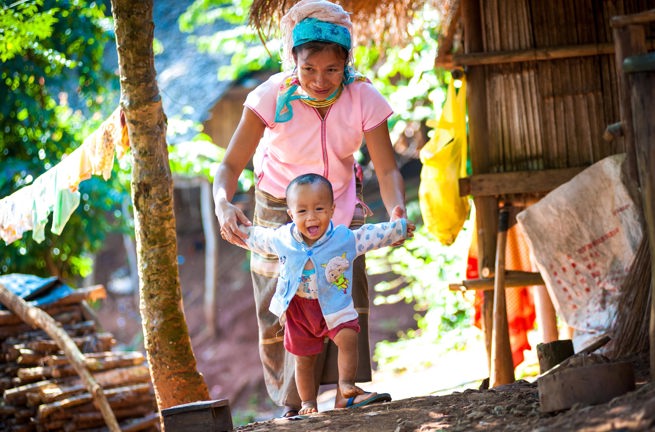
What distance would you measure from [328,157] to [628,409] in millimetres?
1989

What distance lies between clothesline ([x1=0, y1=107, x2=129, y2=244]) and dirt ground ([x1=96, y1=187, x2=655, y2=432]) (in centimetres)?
187

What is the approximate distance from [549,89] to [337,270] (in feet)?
8.19

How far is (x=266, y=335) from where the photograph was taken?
4355 mm

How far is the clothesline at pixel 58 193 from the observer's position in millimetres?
5504

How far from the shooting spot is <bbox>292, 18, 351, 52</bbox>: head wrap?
397cm

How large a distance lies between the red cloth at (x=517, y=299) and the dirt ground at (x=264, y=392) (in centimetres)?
170

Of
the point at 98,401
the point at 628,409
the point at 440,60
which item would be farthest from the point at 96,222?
the point at 628,409

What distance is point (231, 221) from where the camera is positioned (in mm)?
3865

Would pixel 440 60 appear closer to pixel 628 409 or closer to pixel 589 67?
pixel 589 67

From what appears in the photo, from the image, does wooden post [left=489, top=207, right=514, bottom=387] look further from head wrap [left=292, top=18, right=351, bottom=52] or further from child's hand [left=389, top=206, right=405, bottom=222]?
head wrap [left=292, top=18, right=351, bottom=52]

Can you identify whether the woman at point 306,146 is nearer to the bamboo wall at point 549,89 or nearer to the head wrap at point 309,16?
the head wrap at point 309,16

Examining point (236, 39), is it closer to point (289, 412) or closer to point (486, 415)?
point (289, 412)

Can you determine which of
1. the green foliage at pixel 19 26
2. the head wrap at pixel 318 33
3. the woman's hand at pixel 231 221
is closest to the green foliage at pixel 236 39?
the green foliage at pixel 19 26

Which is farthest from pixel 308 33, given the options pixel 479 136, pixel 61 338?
pixel 61 338
